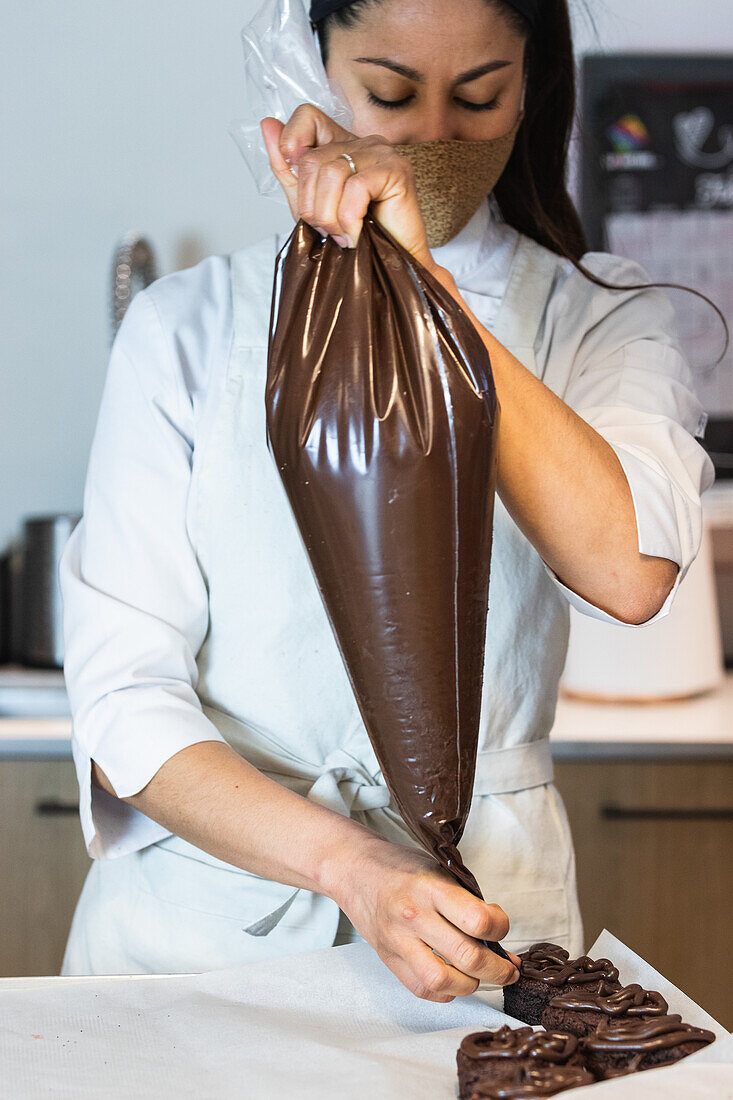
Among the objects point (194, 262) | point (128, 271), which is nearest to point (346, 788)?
point (128, 271)

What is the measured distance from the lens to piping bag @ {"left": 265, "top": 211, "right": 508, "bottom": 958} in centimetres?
63

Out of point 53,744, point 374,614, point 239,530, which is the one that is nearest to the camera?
point 374,614

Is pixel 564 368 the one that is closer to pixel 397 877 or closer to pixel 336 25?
pixel 336 25

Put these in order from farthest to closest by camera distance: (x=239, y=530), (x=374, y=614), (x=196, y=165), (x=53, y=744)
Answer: (x=196, y=165), (x=53, y=744), (x=239, y=530), (x=374, y=614)

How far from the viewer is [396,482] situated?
62 cm

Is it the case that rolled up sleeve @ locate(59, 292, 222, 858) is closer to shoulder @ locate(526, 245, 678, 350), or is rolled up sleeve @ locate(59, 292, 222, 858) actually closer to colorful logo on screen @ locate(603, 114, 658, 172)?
shoulder @ locate(526, 245, 678, 350)

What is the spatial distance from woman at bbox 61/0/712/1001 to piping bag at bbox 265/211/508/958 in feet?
0.41

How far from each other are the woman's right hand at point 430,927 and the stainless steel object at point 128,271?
49.1 inches

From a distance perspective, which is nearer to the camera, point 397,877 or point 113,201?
point 397,877

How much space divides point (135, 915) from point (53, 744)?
73cm

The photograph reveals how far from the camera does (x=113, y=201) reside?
2020mm

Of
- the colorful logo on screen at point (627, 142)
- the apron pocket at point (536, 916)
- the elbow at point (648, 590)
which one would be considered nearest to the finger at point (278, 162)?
the elbow at point (648, 590)

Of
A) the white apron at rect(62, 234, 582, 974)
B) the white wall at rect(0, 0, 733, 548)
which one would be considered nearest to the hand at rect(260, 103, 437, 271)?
the white apron at rect(62, 234, 582, 974)

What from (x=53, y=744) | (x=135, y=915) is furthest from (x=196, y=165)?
(x=135, y=915)
